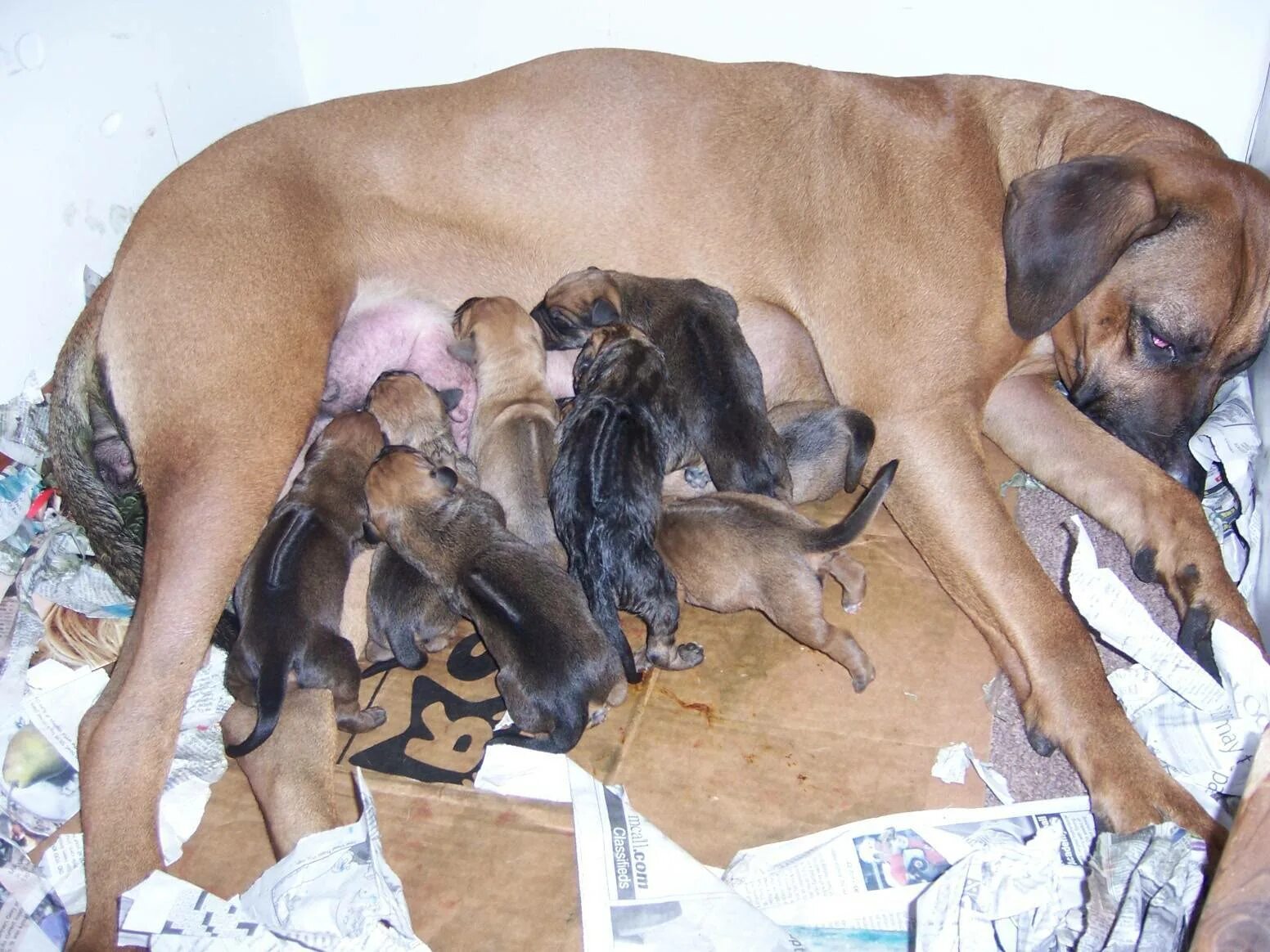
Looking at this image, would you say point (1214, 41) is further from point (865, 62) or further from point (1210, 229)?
point (1210, 229)

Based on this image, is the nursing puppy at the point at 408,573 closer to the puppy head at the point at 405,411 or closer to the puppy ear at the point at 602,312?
the puppy head at the point at 405,411

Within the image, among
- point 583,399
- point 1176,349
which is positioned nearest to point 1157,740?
point 1176,349

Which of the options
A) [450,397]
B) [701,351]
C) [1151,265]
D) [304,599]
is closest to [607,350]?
[701,351]

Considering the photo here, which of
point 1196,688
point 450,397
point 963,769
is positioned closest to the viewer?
point 1196,688

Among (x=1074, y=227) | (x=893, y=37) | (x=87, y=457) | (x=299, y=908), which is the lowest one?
(x=299, y=908)

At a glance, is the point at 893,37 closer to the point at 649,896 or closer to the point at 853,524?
the point at 853,524

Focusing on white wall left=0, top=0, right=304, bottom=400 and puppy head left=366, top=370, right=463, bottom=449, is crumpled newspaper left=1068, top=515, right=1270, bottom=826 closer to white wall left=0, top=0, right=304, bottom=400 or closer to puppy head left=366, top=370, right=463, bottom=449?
puppy head left=366, top=370, right=463, bottom=449

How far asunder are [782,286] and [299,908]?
1.82m

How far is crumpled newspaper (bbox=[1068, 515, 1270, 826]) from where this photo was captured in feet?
6.86

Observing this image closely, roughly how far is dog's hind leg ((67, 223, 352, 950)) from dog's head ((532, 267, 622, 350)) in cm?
62

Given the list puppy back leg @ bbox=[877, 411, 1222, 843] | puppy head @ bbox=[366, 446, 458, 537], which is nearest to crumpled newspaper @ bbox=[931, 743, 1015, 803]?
puppy back leg @ bbox=[877, 411, 1222, 843]

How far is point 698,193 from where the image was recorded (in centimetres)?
270

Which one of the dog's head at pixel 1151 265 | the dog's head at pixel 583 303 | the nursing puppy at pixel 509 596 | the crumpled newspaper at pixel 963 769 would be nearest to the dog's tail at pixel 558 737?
the nursing puppy at pixel 509 596

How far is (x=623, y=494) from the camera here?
233cm
